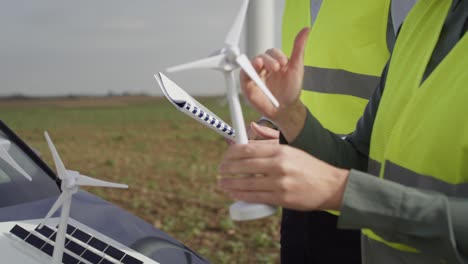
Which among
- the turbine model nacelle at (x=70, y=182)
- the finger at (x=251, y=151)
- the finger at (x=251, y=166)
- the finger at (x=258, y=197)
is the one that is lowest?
the turbine model nacelle at (x=70, y=182)

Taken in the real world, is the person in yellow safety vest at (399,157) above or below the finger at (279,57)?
below

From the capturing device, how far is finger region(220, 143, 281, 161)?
1.08m

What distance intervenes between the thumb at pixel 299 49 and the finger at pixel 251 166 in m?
0.28

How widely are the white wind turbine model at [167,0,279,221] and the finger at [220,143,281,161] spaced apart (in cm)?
7

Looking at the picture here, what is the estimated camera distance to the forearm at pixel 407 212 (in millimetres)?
1106

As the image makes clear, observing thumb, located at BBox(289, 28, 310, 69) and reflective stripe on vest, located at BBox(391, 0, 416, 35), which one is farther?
reflective stripe on vest, located at BBox(391, 0, 416, 35)

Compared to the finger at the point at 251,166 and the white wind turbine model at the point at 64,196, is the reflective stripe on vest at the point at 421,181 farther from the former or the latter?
the white wind turbine model at the point at 64,196

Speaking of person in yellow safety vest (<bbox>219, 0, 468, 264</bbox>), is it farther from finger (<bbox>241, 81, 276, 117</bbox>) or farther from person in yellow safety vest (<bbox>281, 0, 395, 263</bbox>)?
person in yellow safety vest (<bbox>281, 0, 395, 263</bbox>)

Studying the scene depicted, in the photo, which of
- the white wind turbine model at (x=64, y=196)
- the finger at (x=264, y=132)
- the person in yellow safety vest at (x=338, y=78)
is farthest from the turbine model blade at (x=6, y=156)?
the person in yellow safety vest at (x=338, y=78)

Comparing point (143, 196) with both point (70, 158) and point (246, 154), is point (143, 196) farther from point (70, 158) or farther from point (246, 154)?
point (246, 154)

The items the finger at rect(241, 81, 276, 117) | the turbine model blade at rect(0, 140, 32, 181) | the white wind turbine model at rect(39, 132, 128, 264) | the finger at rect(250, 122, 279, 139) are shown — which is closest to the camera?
the finger at rect(241, 81, 276, 117)

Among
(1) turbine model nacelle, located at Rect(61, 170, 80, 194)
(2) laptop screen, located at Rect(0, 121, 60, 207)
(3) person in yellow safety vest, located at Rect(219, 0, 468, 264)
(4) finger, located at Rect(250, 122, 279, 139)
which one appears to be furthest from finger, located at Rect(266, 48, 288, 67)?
(2) laptop screen, located at Rect(0, 121, 60, 207)

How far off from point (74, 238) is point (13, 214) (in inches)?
8.3

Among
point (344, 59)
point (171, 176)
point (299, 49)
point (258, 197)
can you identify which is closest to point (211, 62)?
point (299, 49)
